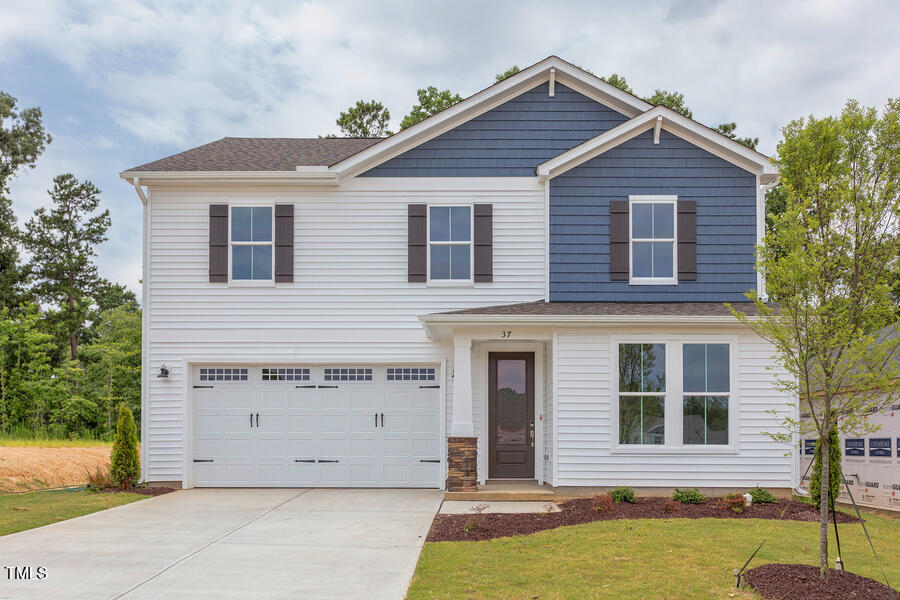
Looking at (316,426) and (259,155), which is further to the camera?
(259,155)

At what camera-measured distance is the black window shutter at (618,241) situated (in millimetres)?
13625

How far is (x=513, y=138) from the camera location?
14305 millimetres

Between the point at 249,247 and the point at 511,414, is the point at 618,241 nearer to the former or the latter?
the point at 511,414

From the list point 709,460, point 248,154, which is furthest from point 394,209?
point 709,460

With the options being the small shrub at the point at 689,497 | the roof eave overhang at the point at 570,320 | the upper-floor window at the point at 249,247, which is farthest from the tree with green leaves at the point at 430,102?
the small shrub at the point at 689,497

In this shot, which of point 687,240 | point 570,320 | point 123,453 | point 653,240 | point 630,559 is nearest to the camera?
point 630,559

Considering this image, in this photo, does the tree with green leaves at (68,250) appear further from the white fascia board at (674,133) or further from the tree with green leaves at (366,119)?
the white fascia board at (674,133)

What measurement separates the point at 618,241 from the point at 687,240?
3.94 ft

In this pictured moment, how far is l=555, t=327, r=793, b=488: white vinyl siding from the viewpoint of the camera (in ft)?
40.7

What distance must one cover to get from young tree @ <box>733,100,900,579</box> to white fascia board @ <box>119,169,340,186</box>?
880 centimetres

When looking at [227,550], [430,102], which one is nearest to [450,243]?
[227,550]

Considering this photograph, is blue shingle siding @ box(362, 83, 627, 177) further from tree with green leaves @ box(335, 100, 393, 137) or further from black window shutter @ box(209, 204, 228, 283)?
tree with green leaves @ box(335, 100, 393, 137)

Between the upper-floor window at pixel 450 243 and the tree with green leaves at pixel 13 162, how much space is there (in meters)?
24.9

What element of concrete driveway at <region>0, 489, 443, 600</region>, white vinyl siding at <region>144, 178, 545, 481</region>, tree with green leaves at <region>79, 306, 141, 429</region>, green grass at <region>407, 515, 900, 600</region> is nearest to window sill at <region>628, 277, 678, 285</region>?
white vinyl siding at <region>144, 178, 545, 481</region>
